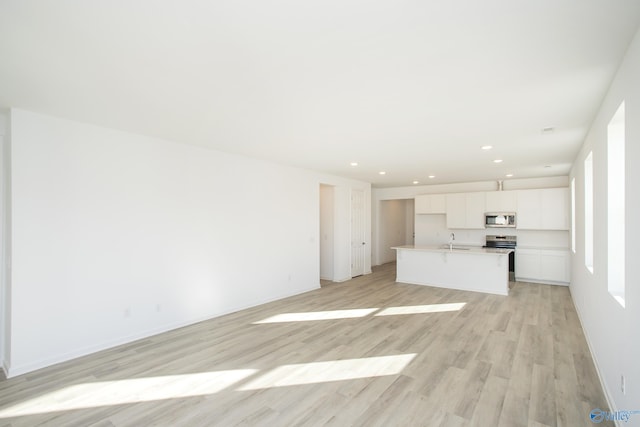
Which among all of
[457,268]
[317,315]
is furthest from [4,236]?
[457,268]

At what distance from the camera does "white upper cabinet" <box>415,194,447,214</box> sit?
873cm

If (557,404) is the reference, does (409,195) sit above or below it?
above

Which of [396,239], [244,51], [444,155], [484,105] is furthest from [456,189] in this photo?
[244,51]

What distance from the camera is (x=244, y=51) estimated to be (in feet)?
6.73

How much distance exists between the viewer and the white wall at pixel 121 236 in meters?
3.21

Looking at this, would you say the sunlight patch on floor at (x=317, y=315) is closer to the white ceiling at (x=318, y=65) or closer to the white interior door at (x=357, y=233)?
the white ceiling at (x=318, y=65)

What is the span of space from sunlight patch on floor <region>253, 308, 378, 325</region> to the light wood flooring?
5 centimetres

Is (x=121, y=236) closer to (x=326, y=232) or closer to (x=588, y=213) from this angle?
(x=326, y=232)

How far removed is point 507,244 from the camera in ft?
25.8

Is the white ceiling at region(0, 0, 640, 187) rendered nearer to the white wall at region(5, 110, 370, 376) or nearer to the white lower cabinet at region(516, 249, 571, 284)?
the white wall at region(5, 110, 370, 376)

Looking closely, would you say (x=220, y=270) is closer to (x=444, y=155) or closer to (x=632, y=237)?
(x=444, y=155)

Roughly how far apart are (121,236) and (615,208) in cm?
523

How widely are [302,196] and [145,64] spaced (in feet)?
15.0

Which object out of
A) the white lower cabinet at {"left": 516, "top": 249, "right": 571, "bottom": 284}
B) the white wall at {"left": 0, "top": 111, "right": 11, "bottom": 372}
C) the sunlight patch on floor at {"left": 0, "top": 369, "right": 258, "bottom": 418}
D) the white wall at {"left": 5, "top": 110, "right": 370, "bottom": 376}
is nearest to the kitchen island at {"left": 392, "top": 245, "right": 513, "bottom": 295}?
the white lower cabinet at {"left": 516, "top": 249, "right": 571, "bottom": 284}
